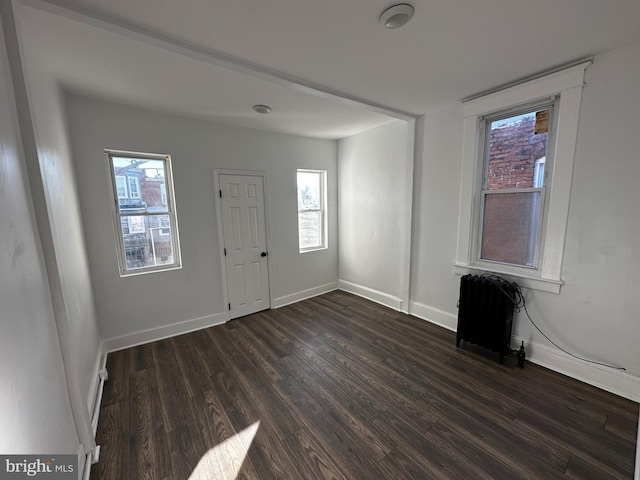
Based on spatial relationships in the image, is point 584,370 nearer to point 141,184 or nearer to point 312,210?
point 312,210

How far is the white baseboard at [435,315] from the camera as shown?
3.13 meters

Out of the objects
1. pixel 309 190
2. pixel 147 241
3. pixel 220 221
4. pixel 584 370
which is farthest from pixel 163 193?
pixel 584 370

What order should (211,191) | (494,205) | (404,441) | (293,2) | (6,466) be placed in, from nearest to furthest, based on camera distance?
1. (6,466)
2. (293,2)
3. (404,441)
4. (494,205)
5. (211,191)

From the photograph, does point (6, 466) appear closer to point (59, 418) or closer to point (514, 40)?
point (59, 418)

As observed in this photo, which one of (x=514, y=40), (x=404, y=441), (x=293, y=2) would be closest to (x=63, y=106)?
(x=293, y=2)

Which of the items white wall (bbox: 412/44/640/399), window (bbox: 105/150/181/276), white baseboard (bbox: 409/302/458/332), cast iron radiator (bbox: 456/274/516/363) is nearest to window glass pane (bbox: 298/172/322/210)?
window (bbox: 105/150/181/276)

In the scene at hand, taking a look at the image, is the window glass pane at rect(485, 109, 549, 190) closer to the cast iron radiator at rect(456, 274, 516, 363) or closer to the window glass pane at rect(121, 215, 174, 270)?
the cast iron radiator at rect(456, 274, 516, 363)

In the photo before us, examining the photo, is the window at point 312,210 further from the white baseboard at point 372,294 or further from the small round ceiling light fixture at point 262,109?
the small round ceiling light fixture at point 262,109

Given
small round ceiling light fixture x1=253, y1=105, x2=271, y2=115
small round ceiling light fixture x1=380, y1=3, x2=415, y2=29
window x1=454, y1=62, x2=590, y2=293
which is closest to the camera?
small round ceiling light fixture x1=380, y1=3, x2=415, y2=29

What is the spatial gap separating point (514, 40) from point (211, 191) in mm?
3230

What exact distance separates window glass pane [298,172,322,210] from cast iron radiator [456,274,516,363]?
8.49 ft

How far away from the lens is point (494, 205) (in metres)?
2.74

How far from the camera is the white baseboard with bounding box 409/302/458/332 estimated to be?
313 centimetres

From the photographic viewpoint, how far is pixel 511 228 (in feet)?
8.67
